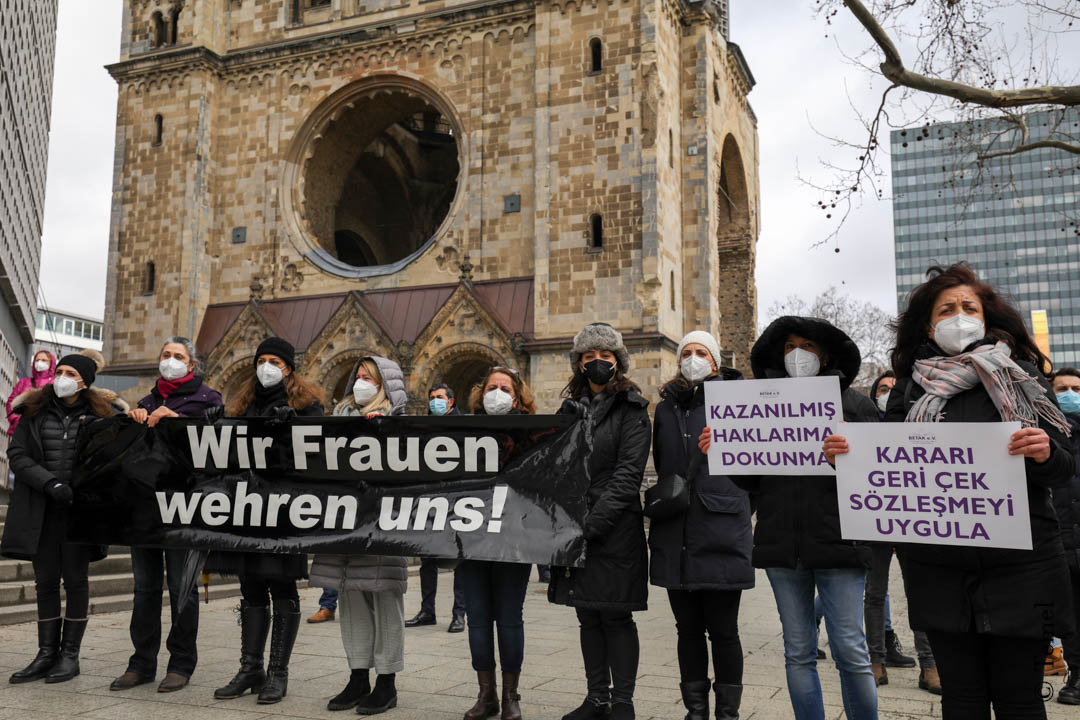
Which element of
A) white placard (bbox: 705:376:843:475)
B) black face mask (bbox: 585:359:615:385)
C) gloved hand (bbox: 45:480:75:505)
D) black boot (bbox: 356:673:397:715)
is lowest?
black boot (bbox: 356:673:397:715)

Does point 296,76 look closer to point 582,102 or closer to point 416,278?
point 416,278

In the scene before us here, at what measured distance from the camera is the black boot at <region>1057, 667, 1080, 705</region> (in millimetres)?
5793

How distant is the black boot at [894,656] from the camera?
6.91 m

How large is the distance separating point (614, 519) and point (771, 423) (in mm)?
1055

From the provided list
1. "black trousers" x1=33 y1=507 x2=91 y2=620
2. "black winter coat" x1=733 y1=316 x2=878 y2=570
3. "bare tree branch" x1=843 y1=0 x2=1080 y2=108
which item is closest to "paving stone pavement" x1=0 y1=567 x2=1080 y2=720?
"black trousers" x1=33 y1=507 x2=91 y2=620

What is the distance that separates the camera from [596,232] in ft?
72.1

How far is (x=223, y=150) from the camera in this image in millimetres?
26250

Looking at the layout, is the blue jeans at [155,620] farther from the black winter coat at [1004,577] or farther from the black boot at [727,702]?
the black winter coat at [1004,577]

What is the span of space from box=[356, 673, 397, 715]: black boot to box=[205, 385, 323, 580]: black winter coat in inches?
32.3

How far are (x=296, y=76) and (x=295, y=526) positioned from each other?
73.9 feet

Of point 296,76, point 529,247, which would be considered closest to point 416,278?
point 529,247

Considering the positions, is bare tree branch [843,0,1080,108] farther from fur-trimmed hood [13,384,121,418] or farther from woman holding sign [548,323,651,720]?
fur-trimmed hood [13,384,121,418]

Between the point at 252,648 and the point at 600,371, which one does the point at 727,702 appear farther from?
the point at 252,648

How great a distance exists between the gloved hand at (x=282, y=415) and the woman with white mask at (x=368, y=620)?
0.90m
